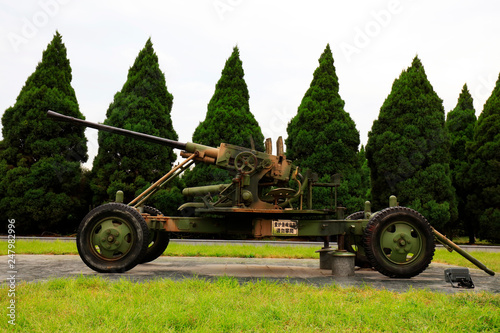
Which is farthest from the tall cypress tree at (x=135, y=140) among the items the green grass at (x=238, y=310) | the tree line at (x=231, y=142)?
the green grass at (x=238, y=310)

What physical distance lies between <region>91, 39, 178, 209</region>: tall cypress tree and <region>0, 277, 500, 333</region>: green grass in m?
13.0

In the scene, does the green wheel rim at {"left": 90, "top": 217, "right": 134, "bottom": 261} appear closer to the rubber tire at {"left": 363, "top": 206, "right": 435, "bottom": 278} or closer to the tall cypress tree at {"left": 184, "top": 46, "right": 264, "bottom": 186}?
the rubber tire at {"left": 363, "top": 206, "right": 435, "bottom": 278}

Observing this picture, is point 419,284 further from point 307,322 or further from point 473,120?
point 473,120

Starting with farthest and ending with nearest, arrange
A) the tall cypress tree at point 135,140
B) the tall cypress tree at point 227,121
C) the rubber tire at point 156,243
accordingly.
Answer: the tall cypress tree at point 135,140
the tall cypress tree at point 227,121
the rubber tire at point 156,243

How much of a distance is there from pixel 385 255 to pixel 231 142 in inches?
477

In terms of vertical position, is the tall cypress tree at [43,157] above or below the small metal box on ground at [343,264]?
above

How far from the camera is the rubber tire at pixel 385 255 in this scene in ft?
20.1

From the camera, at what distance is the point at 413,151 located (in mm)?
17234

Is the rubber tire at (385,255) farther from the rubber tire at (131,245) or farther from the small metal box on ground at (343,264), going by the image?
the rubber tire at (131,245)

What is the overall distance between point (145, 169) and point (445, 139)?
473 inches

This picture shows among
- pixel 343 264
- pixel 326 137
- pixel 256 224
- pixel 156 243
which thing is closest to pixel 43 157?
pixel 326 137

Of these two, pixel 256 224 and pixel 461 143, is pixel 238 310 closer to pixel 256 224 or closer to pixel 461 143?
pixel 256 224

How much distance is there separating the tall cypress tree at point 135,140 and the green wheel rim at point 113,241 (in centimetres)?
1063

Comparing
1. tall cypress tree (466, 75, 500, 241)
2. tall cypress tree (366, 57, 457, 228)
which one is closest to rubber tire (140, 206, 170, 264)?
tall cypress tree (366, 57, 457, 228)
